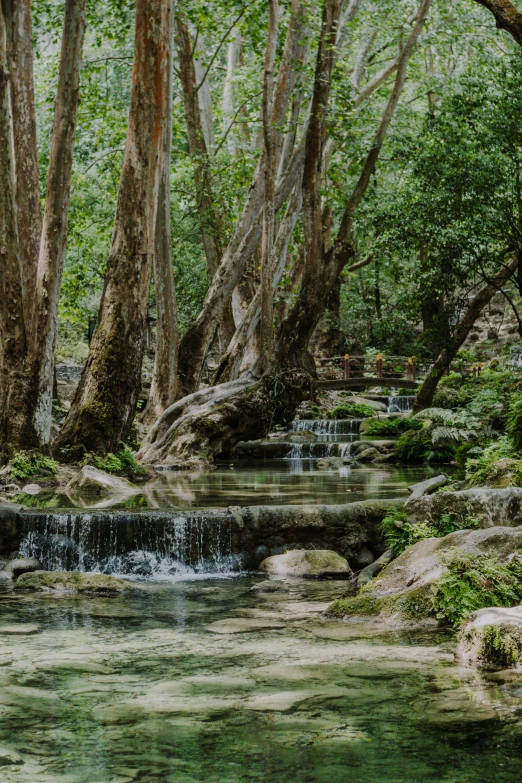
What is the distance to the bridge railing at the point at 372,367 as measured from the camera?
113 ft

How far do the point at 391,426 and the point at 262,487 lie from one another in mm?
10477

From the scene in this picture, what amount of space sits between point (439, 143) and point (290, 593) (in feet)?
38.4

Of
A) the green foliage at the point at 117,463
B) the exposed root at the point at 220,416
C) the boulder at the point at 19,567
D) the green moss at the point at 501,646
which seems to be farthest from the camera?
the exposed root at the point at 220,416

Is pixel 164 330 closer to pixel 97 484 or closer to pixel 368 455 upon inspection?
pixel 368 455

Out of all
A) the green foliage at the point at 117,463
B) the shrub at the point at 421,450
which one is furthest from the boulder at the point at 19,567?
the shrub at the point at 421,450

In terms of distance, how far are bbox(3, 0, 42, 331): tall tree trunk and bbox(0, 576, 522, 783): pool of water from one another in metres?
7.62

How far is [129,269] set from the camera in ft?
42.0

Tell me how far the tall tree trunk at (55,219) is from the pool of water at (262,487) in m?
1.75

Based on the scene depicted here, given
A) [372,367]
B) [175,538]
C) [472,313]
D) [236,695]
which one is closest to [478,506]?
[175,538]

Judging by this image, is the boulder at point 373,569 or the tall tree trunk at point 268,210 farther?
the tall tree trunk at point 268,210

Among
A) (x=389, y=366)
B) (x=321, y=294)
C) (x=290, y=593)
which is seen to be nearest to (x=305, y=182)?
(x=321, y=294)

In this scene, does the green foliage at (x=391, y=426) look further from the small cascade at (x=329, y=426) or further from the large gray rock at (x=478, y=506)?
the large gray rock at (x=478, y=506)

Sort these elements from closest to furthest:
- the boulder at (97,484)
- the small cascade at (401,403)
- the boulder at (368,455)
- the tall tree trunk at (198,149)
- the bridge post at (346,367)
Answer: the boulder at (97,484) < the boulder at (368,455) < the tall tree trunk at (198,149) < the small cascade at (401,403) < the bridge post at (346,367)

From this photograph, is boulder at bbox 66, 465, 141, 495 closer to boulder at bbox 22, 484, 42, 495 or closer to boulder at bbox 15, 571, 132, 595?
boulder at bbox 22, 484, 42, 495
